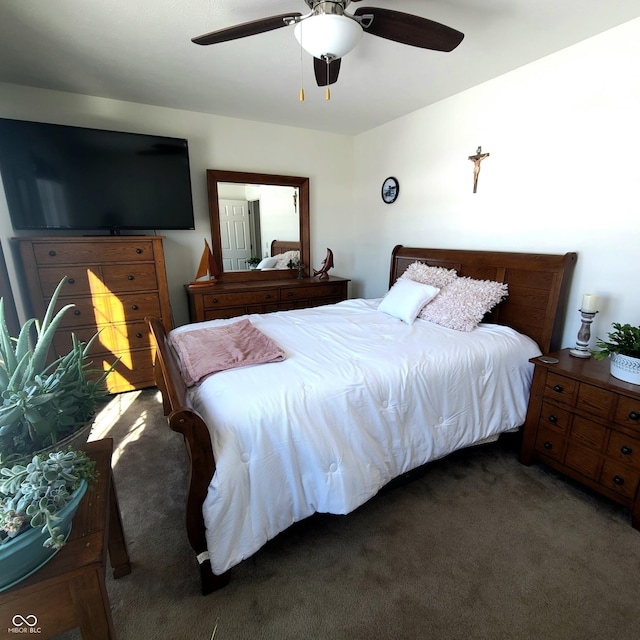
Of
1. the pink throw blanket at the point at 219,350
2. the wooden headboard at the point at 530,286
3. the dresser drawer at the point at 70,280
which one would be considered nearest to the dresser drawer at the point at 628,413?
the wooden headboard at the point at 530,286

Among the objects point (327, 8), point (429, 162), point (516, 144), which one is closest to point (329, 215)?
point (429, 162)

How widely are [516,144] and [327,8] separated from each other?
1.77m

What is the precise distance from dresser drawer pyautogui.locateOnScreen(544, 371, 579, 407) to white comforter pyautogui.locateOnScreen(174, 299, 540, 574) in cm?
18

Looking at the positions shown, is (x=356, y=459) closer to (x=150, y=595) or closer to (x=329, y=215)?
(x=150, y=595)

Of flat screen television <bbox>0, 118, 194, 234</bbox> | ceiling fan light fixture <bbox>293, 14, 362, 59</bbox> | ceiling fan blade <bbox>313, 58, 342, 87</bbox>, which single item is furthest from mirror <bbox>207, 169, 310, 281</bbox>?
ceiling fan light fixture <bbox>293, 14, 362, 59</bbox>

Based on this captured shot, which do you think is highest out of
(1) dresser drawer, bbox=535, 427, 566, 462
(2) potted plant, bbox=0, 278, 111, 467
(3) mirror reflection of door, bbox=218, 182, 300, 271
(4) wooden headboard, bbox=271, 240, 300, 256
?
(3) mirror reflection of door, bbox=218, 182, 300, 271

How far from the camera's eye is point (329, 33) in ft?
4.71

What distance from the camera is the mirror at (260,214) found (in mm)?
3521

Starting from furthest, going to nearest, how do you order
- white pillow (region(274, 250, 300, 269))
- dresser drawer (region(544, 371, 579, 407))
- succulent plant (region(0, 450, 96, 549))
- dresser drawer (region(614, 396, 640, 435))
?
white pillow (region(274, 250, 300, 269)), dresser drawer (region(544, 371, 579, 407)), dresser drawer (region(614, 396, 640, 435)), succulent plant (region(0, 450, 96, 549))

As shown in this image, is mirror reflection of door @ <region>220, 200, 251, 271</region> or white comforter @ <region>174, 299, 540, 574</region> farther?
mirror reflection of door @ <region>220, 200, 251, 271</region>

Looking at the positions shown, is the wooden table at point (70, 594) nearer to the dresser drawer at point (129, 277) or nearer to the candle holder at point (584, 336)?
the dresser drawer at point (129, 277)

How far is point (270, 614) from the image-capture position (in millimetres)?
1301

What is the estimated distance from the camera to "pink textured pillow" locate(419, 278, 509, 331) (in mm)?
2396

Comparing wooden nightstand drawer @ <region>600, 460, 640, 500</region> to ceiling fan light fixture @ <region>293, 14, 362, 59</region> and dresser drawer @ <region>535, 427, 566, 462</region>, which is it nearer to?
dresser drawer @ <region>535, 427, 566, 462</region>
